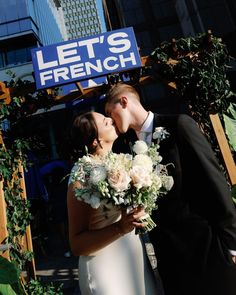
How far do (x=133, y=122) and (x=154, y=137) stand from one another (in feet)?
0.71

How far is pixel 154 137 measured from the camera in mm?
1717

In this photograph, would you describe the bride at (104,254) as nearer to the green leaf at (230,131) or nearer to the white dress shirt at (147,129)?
the white dress shirt at (147,129)

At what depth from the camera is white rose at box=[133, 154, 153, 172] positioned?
1.56 metres

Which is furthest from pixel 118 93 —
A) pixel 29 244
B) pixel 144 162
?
pixel 29 244

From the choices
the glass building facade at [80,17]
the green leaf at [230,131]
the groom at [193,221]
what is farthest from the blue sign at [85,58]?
the glass building facade at [80,17]

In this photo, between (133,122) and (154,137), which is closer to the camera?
(154,137)

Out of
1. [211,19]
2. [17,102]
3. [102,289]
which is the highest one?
[211,19]

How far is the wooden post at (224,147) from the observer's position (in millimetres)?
4277

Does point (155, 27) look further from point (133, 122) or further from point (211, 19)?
point (133, 122)

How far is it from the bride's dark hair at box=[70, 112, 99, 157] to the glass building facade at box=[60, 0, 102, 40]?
376ft

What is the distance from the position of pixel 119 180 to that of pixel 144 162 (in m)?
0.18

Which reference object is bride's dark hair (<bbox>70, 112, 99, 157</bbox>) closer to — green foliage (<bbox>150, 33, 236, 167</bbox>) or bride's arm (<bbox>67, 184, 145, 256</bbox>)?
bride's arm (<bbox>67, 184, 145, 256</bbox>)

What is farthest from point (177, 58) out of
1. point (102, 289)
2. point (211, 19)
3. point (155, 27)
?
point (155, 27)

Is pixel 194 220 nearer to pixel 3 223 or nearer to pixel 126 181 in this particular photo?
pixel 126 181
